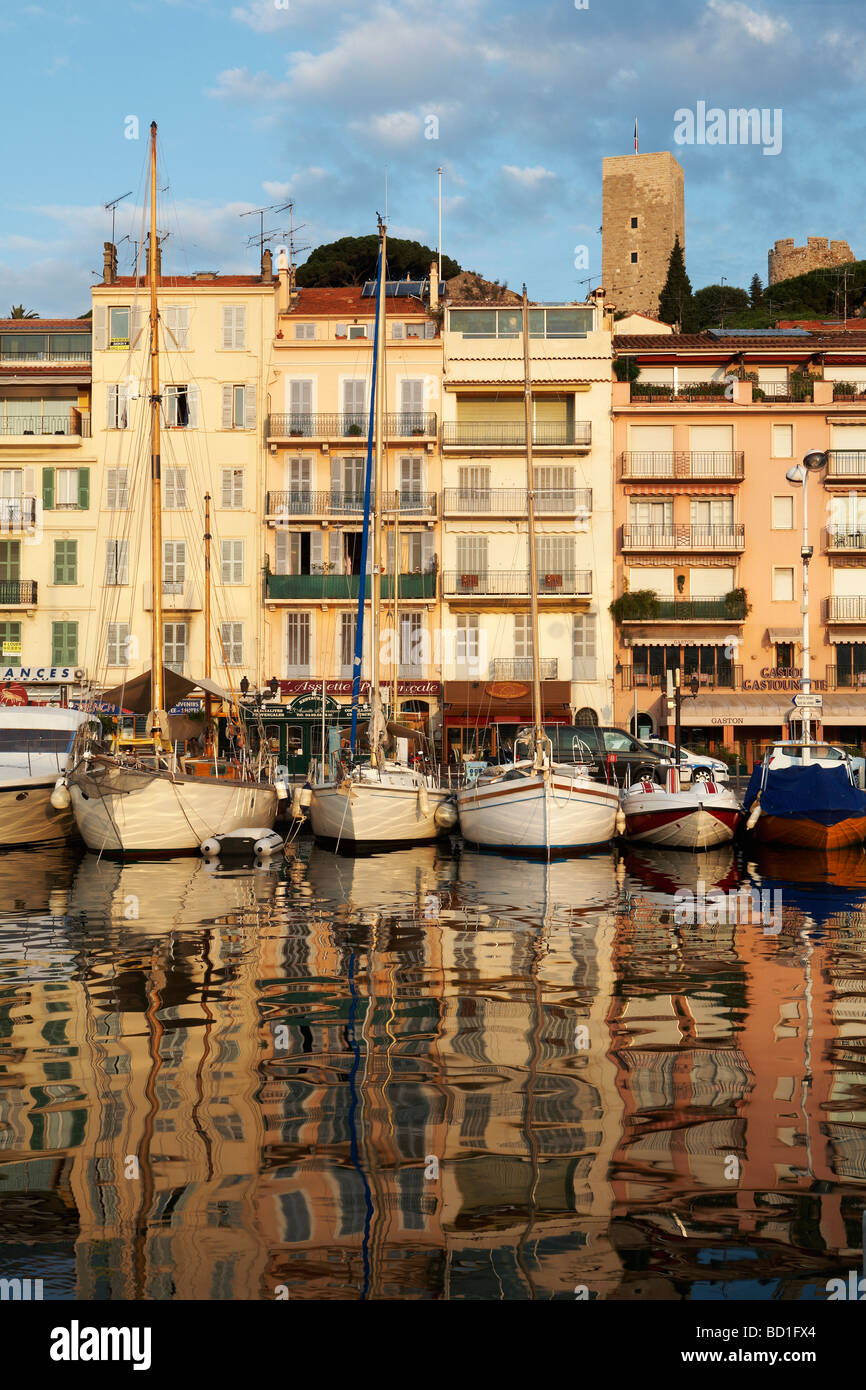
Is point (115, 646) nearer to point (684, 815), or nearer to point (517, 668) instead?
point (517, 668)

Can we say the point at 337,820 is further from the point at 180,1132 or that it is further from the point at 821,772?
the point at 180,1132

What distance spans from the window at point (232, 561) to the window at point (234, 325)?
8077 millimetres

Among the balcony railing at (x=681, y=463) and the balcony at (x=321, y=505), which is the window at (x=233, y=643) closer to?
the balcony at (x=321, y=505)

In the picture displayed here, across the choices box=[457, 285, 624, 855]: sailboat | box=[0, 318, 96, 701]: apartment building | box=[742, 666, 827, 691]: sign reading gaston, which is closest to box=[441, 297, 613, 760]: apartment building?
box=[742, 666, 827, 691]: sign reading gaston

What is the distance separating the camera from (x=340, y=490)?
178 feet

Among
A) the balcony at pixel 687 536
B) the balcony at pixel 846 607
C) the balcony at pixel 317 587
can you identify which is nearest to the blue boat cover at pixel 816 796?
the balcony at pixel 687 536

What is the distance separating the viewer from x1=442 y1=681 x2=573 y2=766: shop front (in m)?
50.4

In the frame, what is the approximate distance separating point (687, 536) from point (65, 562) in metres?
24.8

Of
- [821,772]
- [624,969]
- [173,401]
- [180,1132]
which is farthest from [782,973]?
[173,401]

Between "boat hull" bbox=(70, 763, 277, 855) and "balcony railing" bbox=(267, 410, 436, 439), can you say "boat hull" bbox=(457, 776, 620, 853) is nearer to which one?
"boat hull" bbox=(70, 763, 277, 855)

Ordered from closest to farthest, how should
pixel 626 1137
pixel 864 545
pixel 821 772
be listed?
pixel 626 1137 < pixel 821 772 < pixel 864 545

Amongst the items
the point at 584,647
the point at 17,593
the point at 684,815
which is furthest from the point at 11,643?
the point at 684,815

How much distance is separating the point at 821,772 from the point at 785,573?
2531 centimetres

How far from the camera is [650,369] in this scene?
5712 cm
